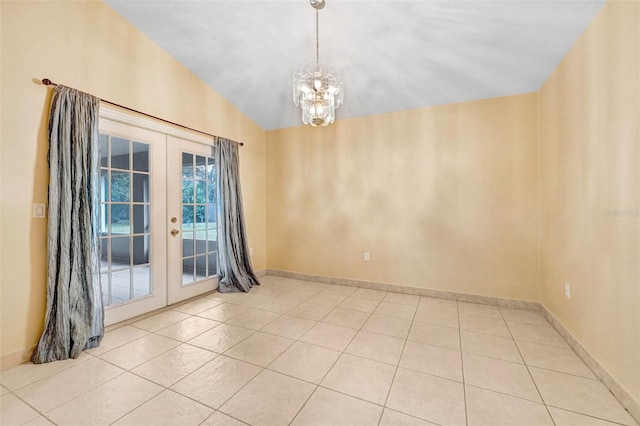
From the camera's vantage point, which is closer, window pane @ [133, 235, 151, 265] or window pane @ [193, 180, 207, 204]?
window pane @ [133, 235, 151, 265]

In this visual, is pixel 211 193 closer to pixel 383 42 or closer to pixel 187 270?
pixel 187 270

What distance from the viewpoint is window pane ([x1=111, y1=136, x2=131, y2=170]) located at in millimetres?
2678

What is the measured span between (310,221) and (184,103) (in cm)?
237

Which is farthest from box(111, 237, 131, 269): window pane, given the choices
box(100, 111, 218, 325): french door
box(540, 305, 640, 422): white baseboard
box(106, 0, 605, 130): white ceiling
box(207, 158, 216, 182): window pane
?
box(540, 305, 640, 422): white baseboard

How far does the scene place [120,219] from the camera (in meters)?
2.72

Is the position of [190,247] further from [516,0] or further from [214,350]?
[516,0]

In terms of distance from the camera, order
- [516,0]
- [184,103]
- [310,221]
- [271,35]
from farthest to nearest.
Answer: [310,221] → [184,103] → [271,35] → [516,0]

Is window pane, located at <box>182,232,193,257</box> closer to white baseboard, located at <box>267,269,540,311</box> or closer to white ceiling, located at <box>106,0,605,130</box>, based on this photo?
white baseboard, located at <box>267,269,540,311</box>

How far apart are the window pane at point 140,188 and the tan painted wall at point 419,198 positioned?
2.04m

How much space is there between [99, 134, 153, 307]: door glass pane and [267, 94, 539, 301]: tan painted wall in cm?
206

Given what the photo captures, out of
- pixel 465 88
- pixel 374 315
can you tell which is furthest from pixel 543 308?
pixel 465 88

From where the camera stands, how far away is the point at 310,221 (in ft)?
14.3

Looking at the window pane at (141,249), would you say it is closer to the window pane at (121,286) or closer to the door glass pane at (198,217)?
the window pane at (121,286)

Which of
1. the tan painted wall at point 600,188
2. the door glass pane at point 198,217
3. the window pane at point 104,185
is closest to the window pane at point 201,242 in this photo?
the door glass pane at point 198,217
